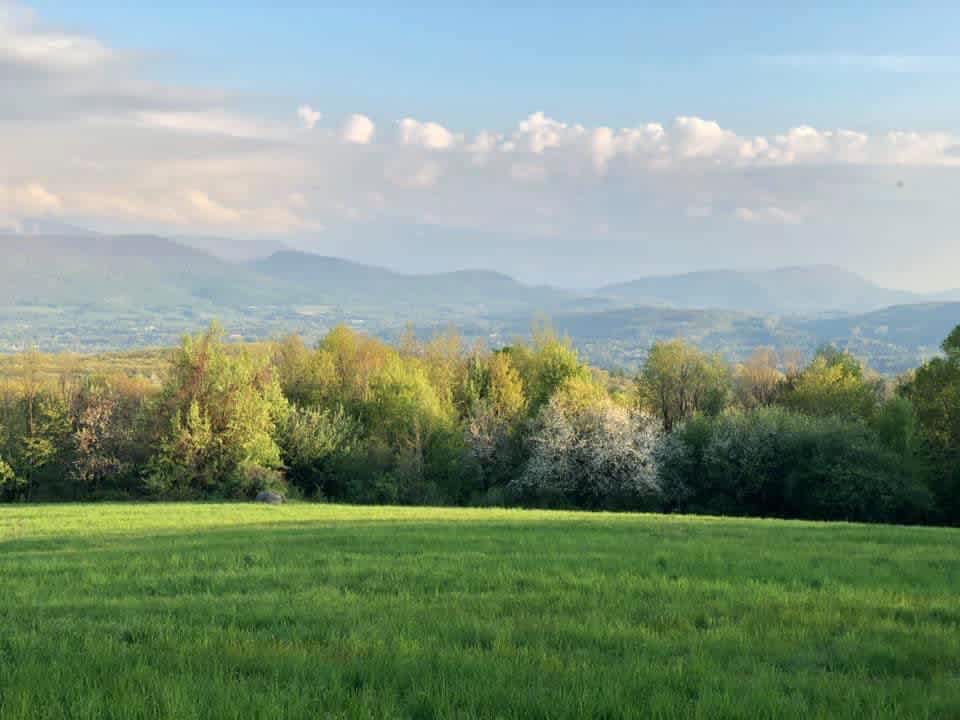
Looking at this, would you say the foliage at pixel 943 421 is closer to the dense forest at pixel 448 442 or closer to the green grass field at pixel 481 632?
the dense forest at pixel 448 442

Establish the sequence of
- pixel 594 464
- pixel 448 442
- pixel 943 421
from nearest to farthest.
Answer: pixel 943 421, pixel 594 464, pixel 448 442

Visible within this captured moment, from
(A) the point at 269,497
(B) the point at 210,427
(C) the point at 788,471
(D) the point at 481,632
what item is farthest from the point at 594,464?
(D) the point at 481,632

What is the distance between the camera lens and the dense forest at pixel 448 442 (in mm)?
56062

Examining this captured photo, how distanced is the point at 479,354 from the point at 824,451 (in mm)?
36946

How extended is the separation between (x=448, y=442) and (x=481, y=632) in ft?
192

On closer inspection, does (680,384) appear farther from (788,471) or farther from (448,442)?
(448,442)

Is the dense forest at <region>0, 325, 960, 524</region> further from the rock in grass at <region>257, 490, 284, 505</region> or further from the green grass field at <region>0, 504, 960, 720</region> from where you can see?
the green grass field at <region>0, 504, 960, 720</region>

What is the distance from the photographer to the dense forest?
5606cm

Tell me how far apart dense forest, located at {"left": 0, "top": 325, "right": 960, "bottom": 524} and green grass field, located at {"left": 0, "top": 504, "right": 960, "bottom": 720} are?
39.5 m

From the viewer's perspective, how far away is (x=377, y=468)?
64.4m

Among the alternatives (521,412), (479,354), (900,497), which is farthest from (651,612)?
(479,354)

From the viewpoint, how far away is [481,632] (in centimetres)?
926

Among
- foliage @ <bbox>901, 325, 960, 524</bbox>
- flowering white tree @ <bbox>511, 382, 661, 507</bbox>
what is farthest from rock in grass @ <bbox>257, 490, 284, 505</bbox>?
foliage @ <bbox>901, 325, 960, 524</bbox>

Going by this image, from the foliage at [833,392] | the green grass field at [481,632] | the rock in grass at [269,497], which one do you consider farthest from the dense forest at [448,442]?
the green grass field at [481,632]
